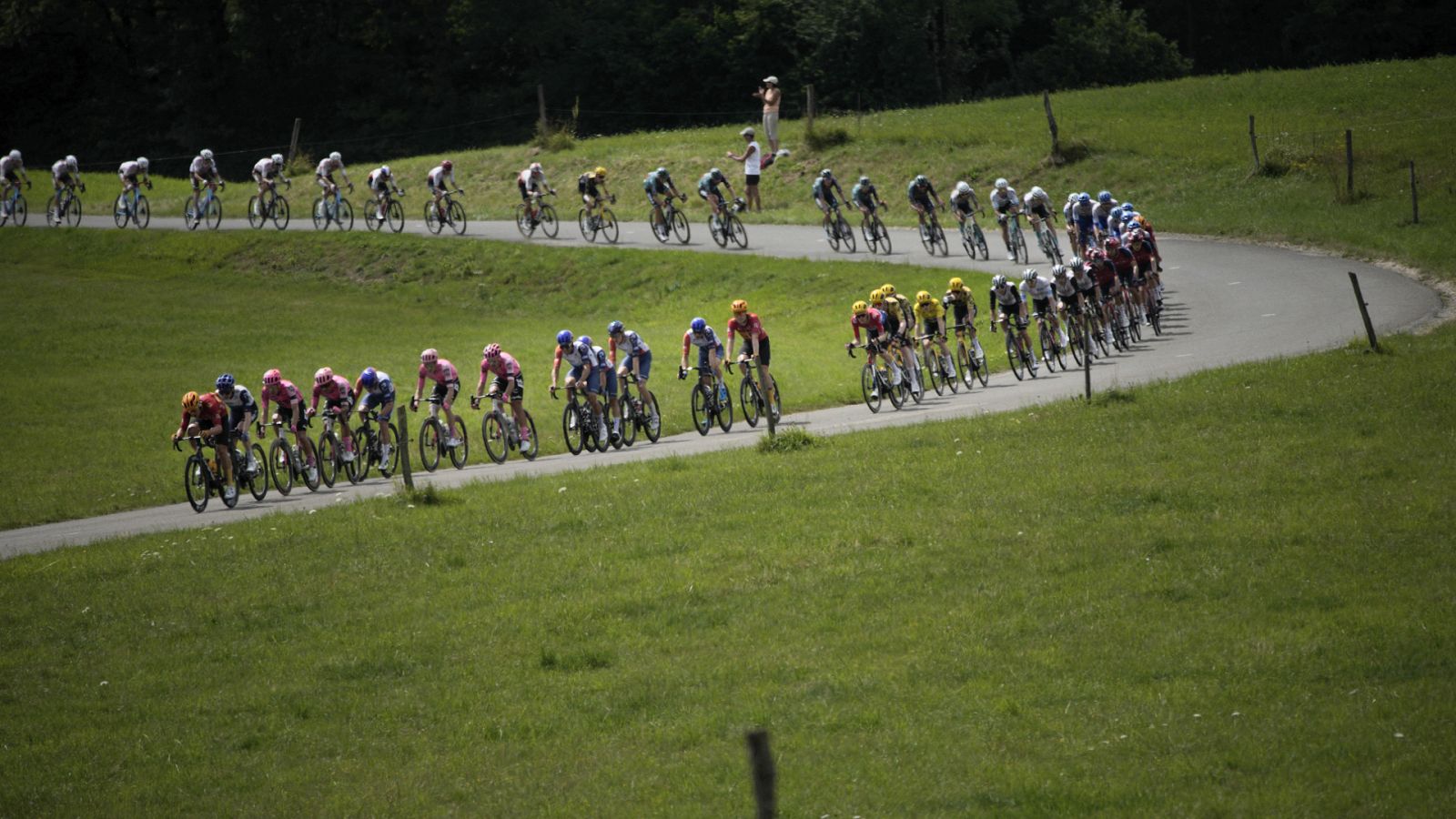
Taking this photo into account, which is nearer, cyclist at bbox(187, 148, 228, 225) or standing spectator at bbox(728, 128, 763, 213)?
standing spectator at bbox(728, 128, 763, 213)

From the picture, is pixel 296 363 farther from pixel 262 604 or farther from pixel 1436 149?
pixel 1436 149

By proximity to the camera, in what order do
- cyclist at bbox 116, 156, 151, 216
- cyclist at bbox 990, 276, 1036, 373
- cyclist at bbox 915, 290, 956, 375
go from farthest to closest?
cyclist at bbox 116, 156, 151, 216 < cyclist at bbox 990, 276, 1036, 373 < cyclist at bbox 915, 290, 956, 375

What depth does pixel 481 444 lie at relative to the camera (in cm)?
3016

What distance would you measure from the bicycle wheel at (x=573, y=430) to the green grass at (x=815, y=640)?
5.98 meters

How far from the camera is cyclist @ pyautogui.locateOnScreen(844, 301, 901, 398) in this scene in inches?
1078

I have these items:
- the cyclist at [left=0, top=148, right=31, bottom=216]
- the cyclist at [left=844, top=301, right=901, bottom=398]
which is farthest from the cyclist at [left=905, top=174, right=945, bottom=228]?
the cyclist at [left=0, top=148, right=31, bottom=216]

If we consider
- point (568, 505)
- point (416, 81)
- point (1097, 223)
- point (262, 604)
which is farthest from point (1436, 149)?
point (416, 81)

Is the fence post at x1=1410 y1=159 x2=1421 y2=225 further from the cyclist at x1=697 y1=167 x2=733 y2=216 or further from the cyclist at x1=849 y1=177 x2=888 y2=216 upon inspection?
the cyclist at x1=697 y1=167 x2=733 y2=216

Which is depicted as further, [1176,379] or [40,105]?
[40,105]

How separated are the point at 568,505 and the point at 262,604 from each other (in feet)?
15.1

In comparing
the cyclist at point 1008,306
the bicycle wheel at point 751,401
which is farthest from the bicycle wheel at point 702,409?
the cyclist at point 1008,306

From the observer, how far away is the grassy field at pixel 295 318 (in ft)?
102

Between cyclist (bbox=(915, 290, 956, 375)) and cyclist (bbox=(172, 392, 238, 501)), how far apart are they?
37.0 ft

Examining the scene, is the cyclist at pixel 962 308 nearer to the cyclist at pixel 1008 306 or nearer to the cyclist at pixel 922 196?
the cyclist at pixel 1008 306
